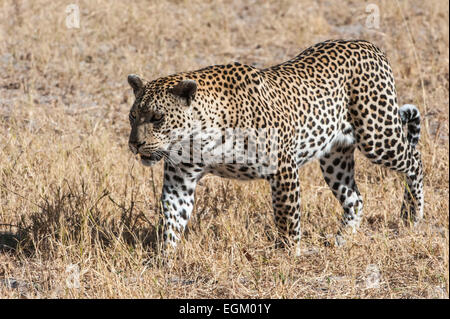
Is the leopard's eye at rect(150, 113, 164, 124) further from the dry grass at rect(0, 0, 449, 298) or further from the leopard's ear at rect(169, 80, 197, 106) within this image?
the dry grass at rect(0, 0, 449, 298)

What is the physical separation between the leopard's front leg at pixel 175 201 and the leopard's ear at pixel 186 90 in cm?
65

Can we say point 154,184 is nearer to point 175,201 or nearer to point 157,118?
point 175,201

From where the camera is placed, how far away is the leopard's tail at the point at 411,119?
758cm

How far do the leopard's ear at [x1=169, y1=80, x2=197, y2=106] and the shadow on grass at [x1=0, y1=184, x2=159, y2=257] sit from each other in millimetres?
1135

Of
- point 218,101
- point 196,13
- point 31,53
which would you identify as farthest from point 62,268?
point 196,13

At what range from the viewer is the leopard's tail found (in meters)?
7.58

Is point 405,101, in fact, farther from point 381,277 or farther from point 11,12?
point 11,12

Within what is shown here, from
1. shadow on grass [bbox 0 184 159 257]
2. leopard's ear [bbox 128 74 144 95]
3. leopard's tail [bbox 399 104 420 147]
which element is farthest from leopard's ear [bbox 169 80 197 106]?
leopard's tail [bbox 399 104 420 147]

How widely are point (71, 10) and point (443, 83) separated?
19.5ft

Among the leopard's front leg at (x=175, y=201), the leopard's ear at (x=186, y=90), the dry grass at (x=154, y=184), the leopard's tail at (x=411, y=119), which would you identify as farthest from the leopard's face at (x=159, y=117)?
the leopard's tail at (x=411, y=119)

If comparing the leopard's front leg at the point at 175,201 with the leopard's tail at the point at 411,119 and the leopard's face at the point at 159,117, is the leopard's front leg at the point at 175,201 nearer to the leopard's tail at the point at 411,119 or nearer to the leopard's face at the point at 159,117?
the leopard's face at the point at 159,117

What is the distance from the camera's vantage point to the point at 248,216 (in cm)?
688

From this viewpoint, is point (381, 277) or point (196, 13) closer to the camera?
point (381, 277)

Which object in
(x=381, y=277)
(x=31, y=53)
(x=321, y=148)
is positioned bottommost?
(x=381, y=277)
